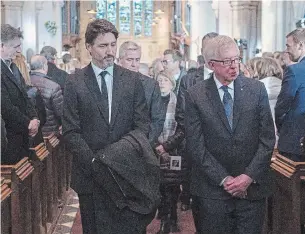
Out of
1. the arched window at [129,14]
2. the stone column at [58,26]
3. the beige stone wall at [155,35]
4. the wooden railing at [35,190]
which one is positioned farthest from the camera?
the arched window at [129,14]

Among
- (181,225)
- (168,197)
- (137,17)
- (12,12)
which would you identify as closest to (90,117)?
(168,197)

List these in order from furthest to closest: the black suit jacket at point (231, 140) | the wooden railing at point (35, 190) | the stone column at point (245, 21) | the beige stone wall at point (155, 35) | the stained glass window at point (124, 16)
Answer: the stained glass window at point (124, 16), the beige stone wall at point (155, 35), the stone column at point (245, 21), the wooden railing at point (35, 190), the black suit jacket at point (231, 140)

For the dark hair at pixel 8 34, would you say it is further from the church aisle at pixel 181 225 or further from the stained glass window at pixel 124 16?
the stained glass window at pixel 124 16

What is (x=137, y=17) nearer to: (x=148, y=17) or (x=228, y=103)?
(x=148, y=17)

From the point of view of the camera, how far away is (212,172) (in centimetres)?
347

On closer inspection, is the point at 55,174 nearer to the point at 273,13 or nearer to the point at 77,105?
the point at 77,105

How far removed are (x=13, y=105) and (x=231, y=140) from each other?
1.79 meters

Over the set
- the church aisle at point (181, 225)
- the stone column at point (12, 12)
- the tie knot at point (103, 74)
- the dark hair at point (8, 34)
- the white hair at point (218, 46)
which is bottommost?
the church aisle at point (181, 225)

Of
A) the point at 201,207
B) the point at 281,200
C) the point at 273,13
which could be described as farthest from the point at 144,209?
the point at 273,13

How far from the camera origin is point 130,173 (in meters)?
3.40

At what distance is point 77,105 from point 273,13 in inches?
379

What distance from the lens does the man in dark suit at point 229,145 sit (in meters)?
3.49

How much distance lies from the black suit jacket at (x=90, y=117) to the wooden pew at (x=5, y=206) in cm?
39

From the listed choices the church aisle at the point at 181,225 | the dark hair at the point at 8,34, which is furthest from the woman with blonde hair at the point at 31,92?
the church aisle at the point at 181,225
